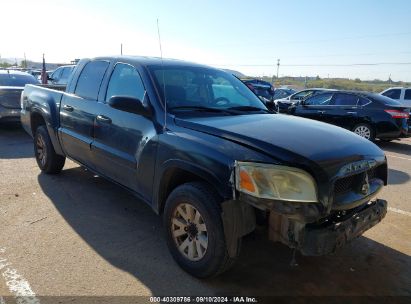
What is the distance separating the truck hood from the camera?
282cm

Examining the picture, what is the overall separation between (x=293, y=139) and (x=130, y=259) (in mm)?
1823

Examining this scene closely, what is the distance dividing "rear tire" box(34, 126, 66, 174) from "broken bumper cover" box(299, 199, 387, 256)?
433 cm

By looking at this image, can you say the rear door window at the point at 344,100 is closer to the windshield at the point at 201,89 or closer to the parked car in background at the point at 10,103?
the windshield at the point at 201,89

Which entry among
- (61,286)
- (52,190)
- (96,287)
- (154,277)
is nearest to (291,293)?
(154,277)

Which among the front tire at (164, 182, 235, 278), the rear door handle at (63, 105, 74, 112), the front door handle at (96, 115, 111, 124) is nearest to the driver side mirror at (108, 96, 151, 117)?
the front door handle at (96, 115, 111, 124)

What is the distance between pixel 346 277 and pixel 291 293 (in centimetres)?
61

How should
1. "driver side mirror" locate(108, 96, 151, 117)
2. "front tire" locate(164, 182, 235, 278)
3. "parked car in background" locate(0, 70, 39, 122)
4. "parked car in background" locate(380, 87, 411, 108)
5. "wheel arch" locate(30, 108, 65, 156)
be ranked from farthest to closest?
"parked car in background" locate(380, 87, 411, 108), "parked car in background" locate(0, 70, 39, 122), "wheel arch" locate(30, 108, 65, 156), "driver side mirror" locate(108, 96, 151, 117), "front tire" locate(164, 182, 235, 278)

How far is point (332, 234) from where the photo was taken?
278 cm

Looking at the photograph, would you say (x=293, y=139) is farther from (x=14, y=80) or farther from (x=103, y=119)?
(x=14, y=80)

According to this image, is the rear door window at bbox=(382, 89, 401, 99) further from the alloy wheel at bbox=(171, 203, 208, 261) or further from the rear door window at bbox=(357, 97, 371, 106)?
the alloy wheel at bbox=(171, 203, 208, 261)

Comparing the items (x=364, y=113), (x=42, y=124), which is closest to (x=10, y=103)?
(x=42, y=124)

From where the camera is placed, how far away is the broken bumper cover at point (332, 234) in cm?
272

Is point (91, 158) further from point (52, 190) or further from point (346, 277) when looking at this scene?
point (346, 277)

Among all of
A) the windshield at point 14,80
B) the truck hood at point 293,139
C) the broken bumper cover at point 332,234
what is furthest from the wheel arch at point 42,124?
the windshield at point 14,80
